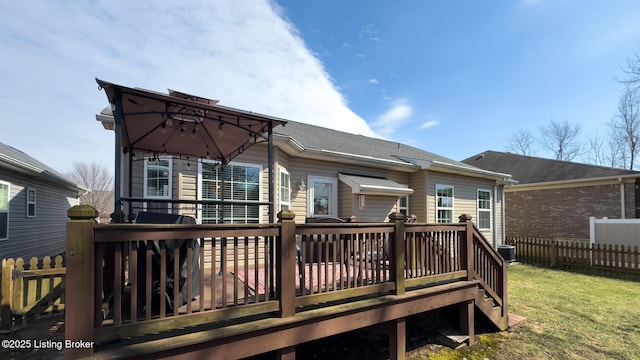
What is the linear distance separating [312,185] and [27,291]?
234 inches

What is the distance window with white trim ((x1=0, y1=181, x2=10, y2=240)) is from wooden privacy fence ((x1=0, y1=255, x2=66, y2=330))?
5130mm

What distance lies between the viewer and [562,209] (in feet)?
50.2

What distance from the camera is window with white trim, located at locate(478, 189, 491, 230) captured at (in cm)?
1228

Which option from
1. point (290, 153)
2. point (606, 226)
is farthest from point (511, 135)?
point (290, 153)

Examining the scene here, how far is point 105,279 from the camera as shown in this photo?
9.59ft

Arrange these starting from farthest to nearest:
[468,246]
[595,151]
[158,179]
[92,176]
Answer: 1. [92,176]
2. [595,151]
3. [158,179]
4. [468,246]

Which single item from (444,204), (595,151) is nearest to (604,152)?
(595,151)

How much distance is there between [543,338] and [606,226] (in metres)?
8.81

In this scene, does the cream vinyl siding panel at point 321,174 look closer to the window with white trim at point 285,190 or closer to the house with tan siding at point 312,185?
the house with tan siding at point 312,185

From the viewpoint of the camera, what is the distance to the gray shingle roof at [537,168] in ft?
48.3

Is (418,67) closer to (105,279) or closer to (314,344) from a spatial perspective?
(314,344)

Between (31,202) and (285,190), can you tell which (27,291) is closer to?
(285,190)

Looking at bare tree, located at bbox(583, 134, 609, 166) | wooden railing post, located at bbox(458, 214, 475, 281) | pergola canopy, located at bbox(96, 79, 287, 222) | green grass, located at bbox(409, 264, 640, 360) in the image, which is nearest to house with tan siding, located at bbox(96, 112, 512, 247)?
pergola canopy, located at bbox(96, 79, 287, 222)

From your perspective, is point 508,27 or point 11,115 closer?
point 508,27
